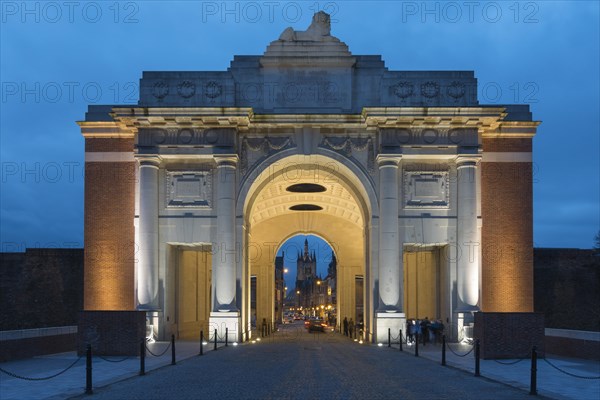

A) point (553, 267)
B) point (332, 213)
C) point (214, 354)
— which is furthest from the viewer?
point (332, 213)

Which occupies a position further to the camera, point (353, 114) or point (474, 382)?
point (353, 114)

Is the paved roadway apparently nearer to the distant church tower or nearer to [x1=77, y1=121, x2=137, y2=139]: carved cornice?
[x1=77, y1=121, x2=137, y2=139]: carved cornice

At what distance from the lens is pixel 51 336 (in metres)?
28.2

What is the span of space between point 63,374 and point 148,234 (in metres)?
16.6

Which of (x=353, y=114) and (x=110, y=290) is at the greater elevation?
(x=353, y=114)

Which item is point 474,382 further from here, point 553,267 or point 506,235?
point 553,267

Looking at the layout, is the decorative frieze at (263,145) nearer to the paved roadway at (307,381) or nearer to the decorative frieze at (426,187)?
the decorative frieze at (426,187)

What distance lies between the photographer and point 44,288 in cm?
4553

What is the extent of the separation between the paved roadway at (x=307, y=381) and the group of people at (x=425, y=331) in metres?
7.65

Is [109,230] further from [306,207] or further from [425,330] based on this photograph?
[306,207]

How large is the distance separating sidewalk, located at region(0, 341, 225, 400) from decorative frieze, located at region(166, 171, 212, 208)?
32.2 feet

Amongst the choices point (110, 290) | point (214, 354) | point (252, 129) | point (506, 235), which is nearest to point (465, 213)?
point (506, 235)

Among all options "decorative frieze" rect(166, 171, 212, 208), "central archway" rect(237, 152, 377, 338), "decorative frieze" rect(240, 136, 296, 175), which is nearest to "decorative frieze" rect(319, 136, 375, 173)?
"central archway" rect(237, 152, 377, 338)

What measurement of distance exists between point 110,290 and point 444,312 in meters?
16.8
